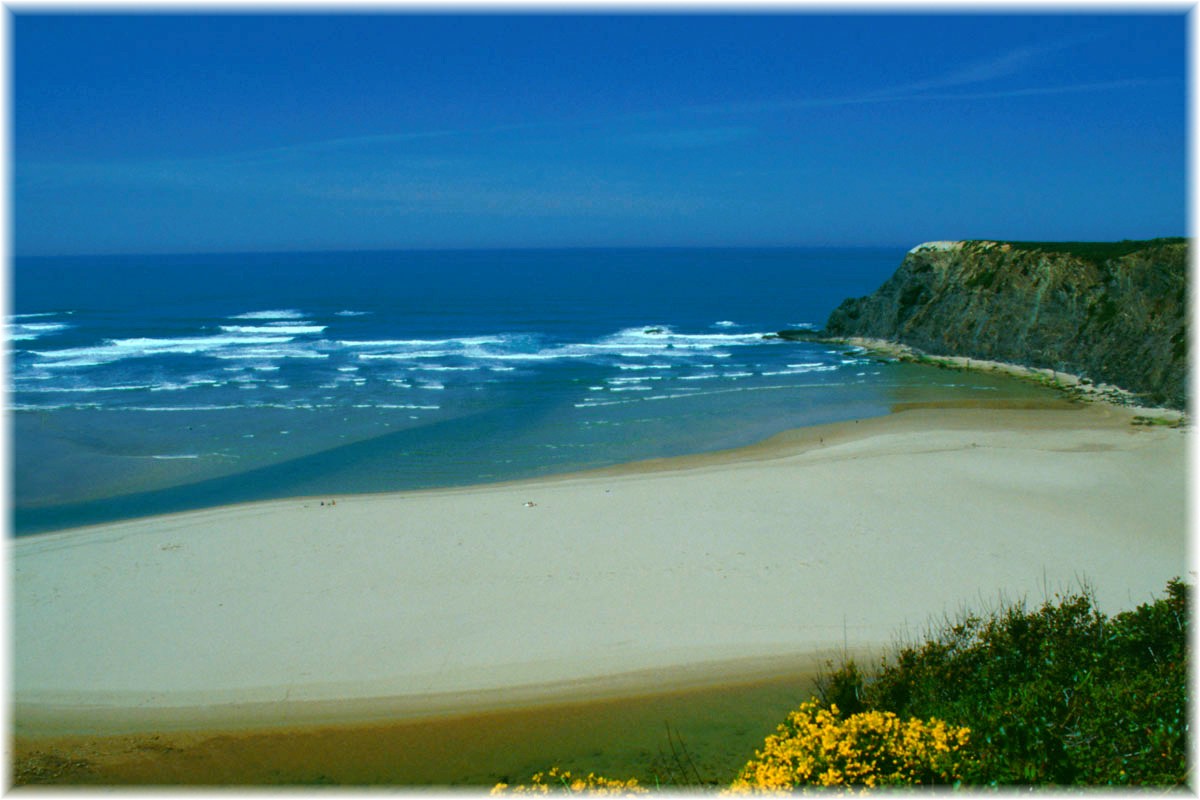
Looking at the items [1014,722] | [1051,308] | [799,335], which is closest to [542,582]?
[1014,722]

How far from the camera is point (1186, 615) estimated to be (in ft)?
31.7

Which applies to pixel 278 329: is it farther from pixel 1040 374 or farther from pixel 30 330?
pixel 1040 374

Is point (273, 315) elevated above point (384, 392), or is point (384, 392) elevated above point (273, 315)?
point (273, 315)

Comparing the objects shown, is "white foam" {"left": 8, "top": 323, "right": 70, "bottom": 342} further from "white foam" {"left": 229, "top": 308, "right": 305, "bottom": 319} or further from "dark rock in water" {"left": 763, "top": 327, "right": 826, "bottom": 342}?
"dark rock in water" {"left": 763, "top": 327, "right": 826, "bottom": 342}

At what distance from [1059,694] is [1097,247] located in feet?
124

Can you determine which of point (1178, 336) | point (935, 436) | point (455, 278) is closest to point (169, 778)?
point (935, 436)

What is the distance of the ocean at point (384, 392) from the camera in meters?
24.5

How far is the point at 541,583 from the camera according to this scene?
15.4m

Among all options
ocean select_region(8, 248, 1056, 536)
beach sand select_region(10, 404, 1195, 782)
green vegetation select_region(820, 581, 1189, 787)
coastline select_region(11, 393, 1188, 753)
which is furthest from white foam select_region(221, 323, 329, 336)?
green vegetation select_region(820, 581, 1189, 787)

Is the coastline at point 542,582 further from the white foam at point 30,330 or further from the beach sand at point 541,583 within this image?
the white foam at point 30,330

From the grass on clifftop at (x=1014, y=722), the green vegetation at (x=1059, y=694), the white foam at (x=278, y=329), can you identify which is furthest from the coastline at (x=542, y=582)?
the white foam at (x=278, y=329)

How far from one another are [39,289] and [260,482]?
7599 centimetres

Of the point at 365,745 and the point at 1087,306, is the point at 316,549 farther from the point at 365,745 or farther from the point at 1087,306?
the point at 1087,306

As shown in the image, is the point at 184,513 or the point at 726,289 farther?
the point at 726,289
